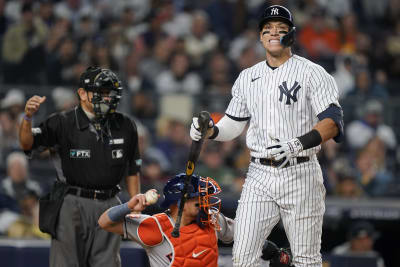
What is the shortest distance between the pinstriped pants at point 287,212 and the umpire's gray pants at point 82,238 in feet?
3.41

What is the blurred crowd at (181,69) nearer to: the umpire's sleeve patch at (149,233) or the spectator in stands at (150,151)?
the spectator in stands at (150,151)

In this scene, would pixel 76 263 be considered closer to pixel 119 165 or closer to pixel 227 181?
pixel 119 165

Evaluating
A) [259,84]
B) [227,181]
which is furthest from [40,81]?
[259,84]

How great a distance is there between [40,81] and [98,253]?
15.8 ft

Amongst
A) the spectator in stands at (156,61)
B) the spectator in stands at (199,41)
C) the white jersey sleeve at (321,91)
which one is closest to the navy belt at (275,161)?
the white jersey sleeve at (321,91)

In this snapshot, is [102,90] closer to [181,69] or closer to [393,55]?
[181,69]

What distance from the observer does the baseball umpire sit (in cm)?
562

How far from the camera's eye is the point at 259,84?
5102 mm

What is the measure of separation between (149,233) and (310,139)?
1.12 meters

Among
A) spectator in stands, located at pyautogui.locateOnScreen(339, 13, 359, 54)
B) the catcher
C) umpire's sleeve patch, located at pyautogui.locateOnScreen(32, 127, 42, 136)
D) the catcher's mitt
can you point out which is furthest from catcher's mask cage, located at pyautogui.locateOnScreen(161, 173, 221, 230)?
spectator in stands, located at pyautogui.locateOnScreen(339, 13, 359, 54)

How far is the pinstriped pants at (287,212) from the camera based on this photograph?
495cm

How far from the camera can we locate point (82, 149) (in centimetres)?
565

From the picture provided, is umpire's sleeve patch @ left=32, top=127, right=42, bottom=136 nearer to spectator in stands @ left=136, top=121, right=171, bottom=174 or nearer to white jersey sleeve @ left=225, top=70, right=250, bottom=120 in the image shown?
white jersey sleeve @ left=225, top=70, right=250, bottom=120

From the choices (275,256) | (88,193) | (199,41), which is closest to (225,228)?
(275,256)
